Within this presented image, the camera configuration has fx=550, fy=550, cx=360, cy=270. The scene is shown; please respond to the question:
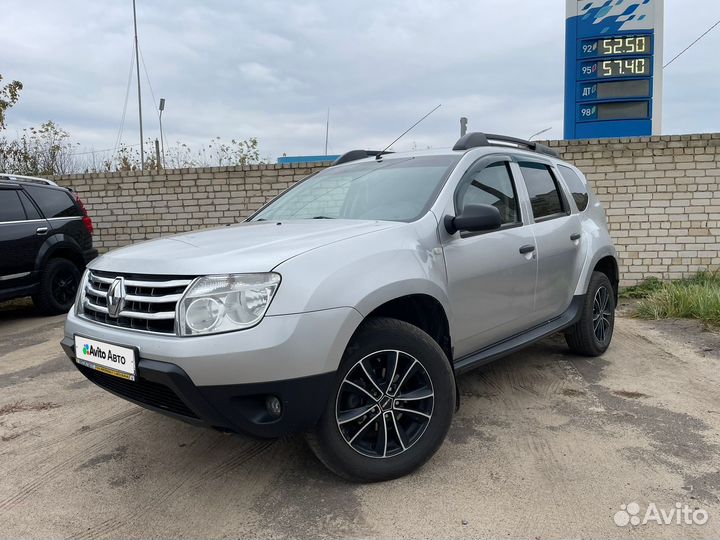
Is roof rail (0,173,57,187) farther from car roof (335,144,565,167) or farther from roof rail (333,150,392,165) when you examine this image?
car roof (335,144,565,167)

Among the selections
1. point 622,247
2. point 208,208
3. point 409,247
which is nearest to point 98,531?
point 409,247

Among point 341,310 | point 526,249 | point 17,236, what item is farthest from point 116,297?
point 17,236

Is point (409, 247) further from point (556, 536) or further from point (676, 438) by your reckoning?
point (676, 438)

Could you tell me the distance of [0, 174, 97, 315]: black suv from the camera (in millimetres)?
6316

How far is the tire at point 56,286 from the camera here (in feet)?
22.1

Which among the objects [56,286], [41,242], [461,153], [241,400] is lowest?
[56,286]

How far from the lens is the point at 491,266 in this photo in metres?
3.19

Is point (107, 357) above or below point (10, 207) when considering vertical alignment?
below

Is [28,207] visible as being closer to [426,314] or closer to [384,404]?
[426,314]

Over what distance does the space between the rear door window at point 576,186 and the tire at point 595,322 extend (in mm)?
599

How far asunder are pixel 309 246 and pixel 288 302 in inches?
13.0

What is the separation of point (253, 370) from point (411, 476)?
1031 millimetres

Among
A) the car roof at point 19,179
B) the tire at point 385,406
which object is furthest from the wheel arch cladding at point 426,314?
the car roof at point 19,179

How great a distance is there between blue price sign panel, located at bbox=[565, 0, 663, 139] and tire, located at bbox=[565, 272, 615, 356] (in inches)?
218
